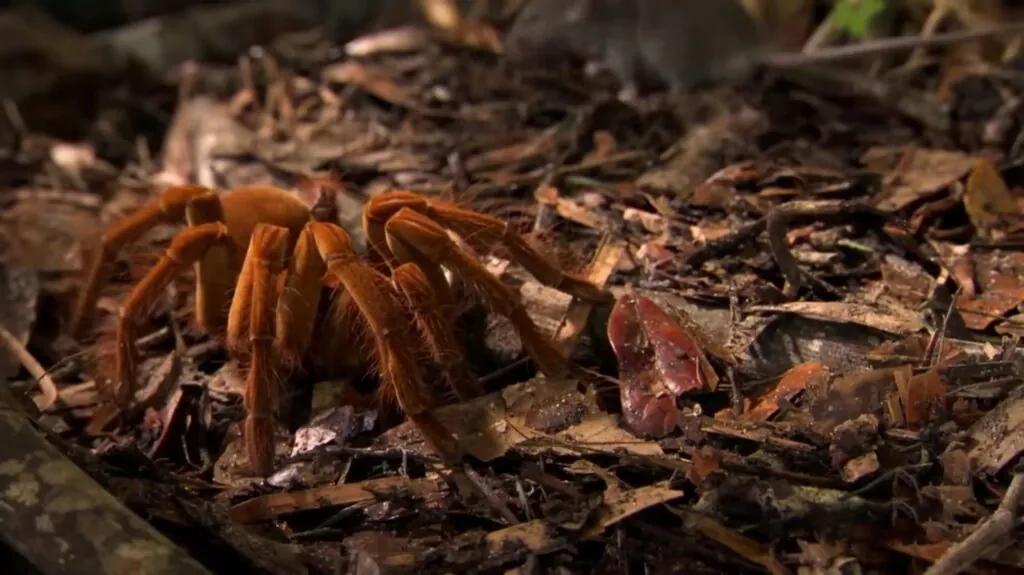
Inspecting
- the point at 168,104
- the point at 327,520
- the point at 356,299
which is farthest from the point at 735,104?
the point at 168,104

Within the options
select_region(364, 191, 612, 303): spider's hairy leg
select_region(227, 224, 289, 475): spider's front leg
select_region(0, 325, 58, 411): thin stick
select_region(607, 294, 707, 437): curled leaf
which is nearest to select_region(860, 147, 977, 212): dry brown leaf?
select_region(607, 294, 707, 437): curled leaf

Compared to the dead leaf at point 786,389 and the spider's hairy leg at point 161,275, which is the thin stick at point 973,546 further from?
the spider's hairy leg at point 161,275

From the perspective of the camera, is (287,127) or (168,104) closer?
(287,127)

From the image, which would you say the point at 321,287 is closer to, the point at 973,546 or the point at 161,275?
the point at 161,275

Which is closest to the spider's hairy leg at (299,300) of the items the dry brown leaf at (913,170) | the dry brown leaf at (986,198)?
the dry brown leaf at (913,170)

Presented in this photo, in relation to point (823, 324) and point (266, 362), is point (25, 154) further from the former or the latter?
point (823, 324)

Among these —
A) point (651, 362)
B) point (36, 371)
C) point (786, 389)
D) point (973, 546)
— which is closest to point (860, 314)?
point (786, 389)

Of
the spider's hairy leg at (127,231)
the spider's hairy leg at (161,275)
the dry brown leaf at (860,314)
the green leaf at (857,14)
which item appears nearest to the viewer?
the dry brown leaf at (860,314)
